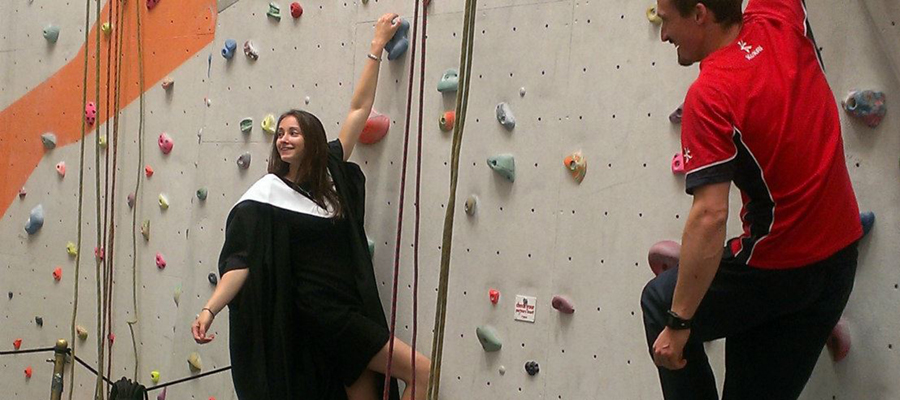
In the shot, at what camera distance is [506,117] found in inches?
95.1

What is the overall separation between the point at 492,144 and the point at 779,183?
938mm

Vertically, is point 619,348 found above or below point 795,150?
below

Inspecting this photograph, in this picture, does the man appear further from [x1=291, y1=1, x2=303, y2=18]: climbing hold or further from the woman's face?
[x1=291, y1=1, x2=303, y2=18]: climbing hold

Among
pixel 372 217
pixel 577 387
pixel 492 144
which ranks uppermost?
pixel 492 144

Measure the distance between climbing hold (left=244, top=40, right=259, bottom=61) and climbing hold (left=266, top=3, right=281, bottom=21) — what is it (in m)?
0.11

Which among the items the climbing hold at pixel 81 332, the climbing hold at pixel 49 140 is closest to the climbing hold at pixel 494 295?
the climbing hold at pixel 81 332

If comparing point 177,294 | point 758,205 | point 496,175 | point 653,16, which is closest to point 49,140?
point 177,294

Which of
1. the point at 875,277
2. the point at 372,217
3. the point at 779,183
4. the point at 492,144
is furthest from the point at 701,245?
the point at 372,217

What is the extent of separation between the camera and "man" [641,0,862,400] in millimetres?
1578

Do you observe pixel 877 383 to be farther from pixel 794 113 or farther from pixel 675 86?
pixel 675 86

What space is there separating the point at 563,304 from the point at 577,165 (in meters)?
0.32

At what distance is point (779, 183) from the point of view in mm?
1641

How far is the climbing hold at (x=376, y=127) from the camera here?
2705 millimetres

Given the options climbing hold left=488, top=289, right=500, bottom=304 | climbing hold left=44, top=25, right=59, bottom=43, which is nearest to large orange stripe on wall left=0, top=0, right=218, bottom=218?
climbing hold left=44, top=25, right=59, bottom=43
